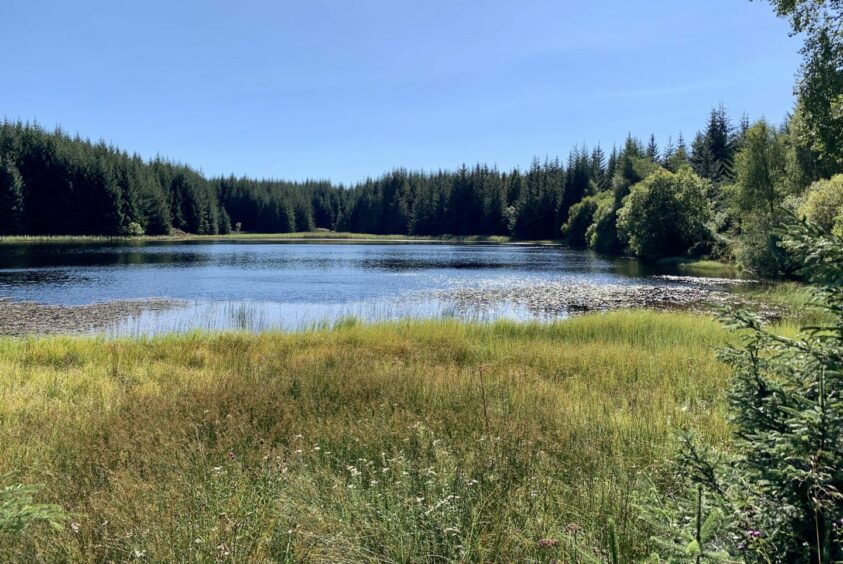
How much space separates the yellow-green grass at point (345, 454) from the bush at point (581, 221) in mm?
85500

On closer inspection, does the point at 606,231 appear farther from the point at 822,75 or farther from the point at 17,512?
the point at 17,512

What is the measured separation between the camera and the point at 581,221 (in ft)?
311

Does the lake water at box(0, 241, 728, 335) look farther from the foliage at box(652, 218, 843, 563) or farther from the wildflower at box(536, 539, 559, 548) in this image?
the foliage at box(652, 218, 843, 563)

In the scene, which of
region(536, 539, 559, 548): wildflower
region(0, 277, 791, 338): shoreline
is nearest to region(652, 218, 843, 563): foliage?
region(536, 539, 559, 548): wildflower

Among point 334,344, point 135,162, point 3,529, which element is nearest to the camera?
point 3,529

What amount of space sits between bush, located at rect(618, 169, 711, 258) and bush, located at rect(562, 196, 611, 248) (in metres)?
31.3

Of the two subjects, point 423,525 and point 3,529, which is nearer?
point 3,529

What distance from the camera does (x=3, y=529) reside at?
2.64m

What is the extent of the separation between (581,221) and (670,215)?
3925 centimetres

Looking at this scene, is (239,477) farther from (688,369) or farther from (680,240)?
(680,240)

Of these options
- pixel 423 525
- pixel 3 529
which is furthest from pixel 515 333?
pixel 3 529

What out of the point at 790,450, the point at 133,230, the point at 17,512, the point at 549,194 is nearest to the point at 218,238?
the point at 133,230

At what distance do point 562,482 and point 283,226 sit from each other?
164012 millimetres

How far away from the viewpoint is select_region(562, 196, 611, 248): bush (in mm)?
91438
